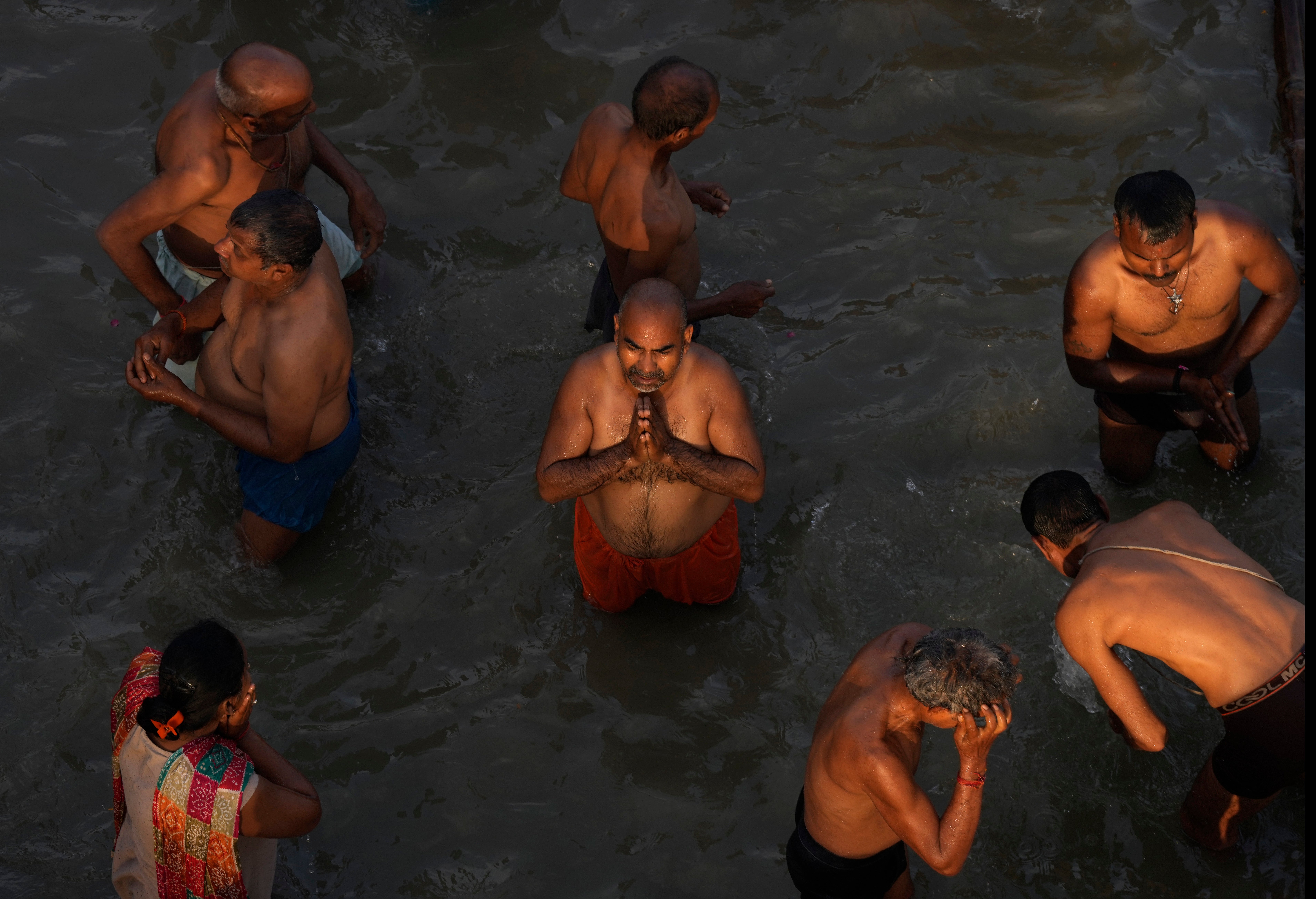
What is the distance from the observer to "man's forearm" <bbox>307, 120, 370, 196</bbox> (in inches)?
239

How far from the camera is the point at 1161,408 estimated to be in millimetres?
5301

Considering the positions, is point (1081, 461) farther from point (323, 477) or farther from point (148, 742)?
point (148, 742)

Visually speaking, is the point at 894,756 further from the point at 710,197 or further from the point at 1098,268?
the point at 710,197

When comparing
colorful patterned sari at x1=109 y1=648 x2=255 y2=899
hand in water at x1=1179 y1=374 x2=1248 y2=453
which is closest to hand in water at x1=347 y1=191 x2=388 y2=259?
colorful patterned sari at x1=109 y1=648 x2=255 y2=899

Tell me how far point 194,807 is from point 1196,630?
329cm

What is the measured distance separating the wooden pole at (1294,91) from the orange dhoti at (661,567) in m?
3.95


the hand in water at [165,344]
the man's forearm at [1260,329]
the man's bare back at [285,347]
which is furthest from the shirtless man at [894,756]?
the hand in water at [165,344]

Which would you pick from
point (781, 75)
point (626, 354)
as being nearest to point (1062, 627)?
point (626, 354)

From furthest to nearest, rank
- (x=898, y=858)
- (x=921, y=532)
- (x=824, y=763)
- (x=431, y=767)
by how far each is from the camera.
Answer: (x=921, y=532), (x=431, y=767), (x=898, y=858), (x=824, y=763)

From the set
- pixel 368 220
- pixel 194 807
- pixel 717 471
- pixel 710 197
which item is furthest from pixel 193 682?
pixel 710 197

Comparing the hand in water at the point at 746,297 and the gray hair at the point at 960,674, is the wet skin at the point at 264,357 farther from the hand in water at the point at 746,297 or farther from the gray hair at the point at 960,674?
the gray hair at the point at 960,674

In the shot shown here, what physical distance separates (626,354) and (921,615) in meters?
1.91

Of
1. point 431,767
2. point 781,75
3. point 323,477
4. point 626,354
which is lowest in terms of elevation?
point 431,767

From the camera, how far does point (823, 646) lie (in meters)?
5.12
